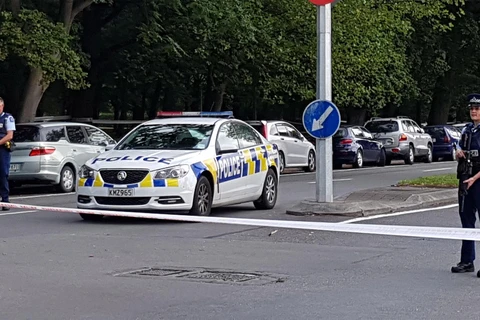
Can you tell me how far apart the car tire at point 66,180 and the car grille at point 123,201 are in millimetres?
8339

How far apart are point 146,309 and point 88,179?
6415mm

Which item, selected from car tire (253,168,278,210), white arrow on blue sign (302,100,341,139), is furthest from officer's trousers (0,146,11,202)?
white arrow on blue sign (302,100,341,139)

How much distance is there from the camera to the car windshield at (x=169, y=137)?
1506cm

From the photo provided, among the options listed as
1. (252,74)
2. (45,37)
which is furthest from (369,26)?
(45,37)

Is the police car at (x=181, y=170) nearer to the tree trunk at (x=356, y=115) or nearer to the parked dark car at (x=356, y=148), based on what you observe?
the parked dark car at (x=356, y=148)

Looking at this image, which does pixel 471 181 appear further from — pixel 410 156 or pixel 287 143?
pixel 410 156

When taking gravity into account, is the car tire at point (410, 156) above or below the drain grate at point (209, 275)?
above

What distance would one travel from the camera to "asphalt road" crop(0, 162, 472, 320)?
8.00m

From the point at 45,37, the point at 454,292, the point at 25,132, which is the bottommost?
the point at 454,292

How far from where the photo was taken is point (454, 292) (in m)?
8.82

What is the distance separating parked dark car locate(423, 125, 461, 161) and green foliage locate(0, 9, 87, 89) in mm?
20655

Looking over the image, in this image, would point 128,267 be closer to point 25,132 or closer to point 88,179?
point 88,179

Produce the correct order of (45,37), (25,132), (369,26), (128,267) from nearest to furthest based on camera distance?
1. (128,267)
2. (25,132)
3. (45,37)
4. (369,26)

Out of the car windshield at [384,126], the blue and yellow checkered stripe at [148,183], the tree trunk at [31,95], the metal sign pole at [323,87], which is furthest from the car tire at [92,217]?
the car windshield at [384,126]
